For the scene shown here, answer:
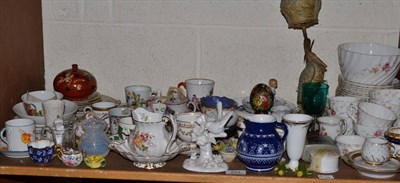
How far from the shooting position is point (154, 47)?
6.53 ft

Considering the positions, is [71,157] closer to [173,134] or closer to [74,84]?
[173,134]

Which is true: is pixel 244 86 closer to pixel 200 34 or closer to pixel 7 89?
pixel 200 34

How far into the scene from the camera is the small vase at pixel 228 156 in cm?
155

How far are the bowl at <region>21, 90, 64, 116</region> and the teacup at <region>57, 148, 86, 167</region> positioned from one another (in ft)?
0.78

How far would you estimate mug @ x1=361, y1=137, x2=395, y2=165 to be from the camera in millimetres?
1447

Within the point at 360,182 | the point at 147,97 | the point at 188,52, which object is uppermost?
the point at 188,52

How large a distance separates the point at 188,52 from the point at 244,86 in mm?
216

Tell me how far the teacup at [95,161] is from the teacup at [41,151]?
9cm

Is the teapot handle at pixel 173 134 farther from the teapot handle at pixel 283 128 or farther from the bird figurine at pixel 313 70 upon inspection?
the bird figurine at pixel 313 70

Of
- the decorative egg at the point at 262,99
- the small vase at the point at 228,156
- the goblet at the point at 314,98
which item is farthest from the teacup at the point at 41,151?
the goblet at the point at 314,98

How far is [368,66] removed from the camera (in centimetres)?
Answer: 172

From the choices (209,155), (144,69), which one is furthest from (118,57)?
(209,155)

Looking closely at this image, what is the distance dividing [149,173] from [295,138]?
0.37 meters

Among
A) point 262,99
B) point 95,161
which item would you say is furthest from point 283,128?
point 95,161
